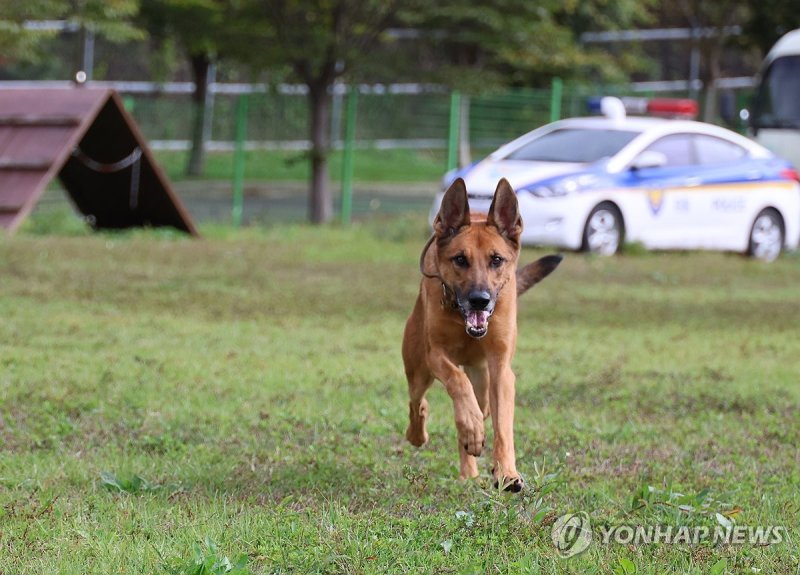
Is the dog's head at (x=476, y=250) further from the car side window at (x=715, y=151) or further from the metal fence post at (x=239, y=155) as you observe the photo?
the metal fence post at (x=239, y=155)

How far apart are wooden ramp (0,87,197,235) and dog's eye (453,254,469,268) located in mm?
9249

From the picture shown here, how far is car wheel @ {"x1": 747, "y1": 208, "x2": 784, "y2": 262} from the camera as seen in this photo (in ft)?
54.3

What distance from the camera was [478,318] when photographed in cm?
502

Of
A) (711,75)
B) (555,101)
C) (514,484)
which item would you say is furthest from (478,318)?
(711,75)

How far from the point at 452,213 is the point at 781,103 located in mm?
14135

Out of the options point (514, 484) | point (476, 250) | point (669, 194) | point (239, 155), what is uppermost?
point (239, 155)

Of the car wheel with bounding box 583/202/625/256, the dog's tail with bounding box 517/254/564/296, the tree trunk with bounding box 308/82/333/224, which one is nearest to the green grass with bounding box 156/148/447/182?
the tree trunk with bounding box 308/82/333/224

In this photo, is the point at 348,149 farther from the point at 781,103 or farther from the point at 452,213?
the point at 452,213

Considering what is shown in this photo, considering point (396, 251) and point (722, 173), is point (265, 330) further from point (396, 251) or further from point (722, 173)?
point (722, 173)

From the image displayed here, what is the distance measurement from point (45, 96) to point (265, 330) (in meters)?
7.00

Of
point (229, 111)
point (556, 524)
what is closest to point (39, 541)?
point (556, 524)

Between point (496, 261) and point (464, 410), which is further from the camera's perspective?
point (496, 261)

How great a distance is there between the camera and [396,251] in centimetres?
1512

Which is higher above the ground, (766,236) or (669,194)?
(669,194)
